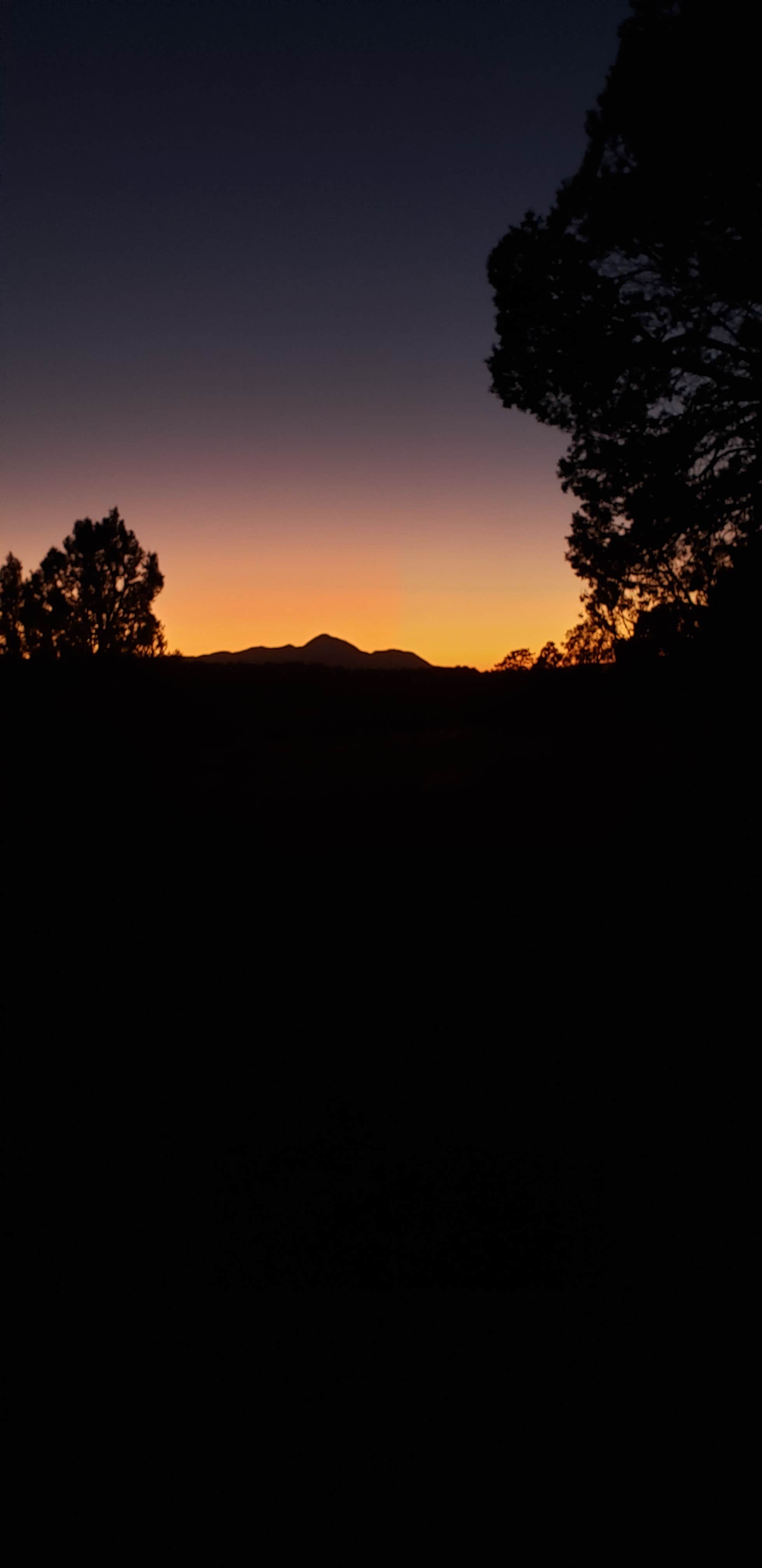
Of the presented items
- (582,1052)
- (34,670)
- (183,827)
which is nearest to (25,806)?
(183,827)

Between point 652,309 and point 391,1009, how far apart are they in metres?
10.8

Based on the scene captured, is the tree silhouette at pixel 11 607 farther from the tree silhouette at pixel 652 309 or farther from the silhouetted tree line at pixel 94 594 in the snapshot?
the tree silhouette at pixel 652 309

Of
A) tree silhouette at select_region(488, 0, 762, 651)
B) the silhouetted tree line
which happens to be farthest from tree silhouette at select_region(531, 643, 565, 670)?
the silhouetted tree line

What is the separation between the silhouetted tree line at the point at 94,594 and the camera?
38.2 m

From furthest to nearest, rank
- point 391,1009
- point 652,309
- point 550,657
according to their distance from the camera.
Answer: point 550,657
point 652,309
point 391,1009

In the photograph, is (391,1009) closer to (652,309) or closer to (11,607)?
(652,309)

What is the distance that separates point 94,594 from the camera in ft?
126

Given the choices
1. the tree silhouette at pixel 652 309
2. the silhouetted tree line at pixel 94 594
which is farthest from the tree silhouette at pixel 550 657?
the silhouetted tree line at pixel 94 594

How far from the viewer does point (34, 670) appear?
12.8 metres

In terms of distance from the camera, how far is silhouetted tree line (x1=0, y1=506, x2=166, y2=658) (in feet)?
125

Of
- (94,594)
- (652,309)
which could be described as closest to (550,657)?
(652,309)

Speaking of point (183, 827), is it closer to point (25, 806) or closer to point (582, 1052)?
point (25, 806)

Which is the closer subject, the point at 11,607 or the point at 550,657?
the point at 550,657

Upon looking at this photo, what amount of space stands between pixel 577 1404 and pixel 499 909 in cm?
358
